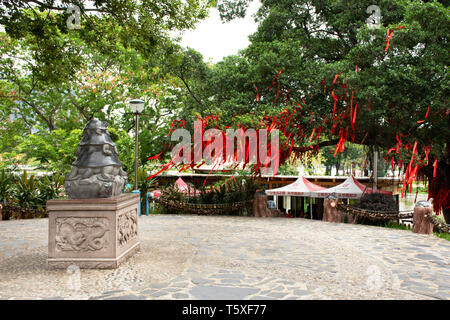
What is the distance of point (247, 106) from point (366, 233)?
6548 millimetres

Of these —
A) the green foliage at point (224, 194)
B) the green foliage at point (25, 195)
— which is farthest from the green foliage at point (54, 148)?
the green foliage at point (224, 194)

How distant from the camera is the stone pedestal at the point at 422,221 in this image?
11.9m

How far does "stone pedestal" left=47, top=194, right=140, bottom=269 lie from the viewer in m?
6.65

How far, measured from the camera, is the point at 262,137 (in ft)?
46.6

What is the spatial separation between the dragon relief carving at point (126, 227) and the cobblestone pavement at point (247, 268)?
46cm

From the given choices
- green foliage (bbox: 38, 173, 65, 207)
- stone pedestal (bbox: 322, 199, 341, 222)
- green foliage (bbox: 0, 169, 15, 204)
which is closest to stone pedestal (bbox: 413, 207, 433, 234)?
stone pedestal (bbox: 322, 199, 341, 222)

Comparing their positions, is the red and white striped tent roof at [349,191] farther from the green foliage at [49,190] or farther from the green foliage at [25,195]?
the green foliage at [25,195]

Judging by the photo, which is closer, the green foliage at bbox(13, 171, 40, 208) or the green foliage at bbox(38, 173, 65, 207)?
the green foliage at bbox(13, 171, 40, 208)

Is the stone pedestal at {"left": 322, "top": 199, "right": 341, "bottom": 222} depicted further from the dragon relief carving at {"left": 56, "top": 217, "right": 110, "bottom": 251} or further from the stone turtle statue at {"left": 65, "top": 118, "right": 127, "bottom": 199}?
the dragon relief carving at {"left": 56, "top": 217, "right": 110, "bottom": 251}

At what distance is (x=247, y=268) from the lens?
6.94 m

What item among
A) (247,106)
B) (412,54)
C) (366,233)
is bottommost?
(366,233)

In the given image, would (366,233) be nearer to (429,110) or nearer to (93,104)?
(429,110)

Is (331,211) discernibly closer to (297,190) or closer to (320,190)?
(320,190)

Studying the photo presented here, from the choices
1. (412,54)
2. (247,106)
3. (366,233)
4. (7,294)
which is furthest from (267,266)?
(412,54)
